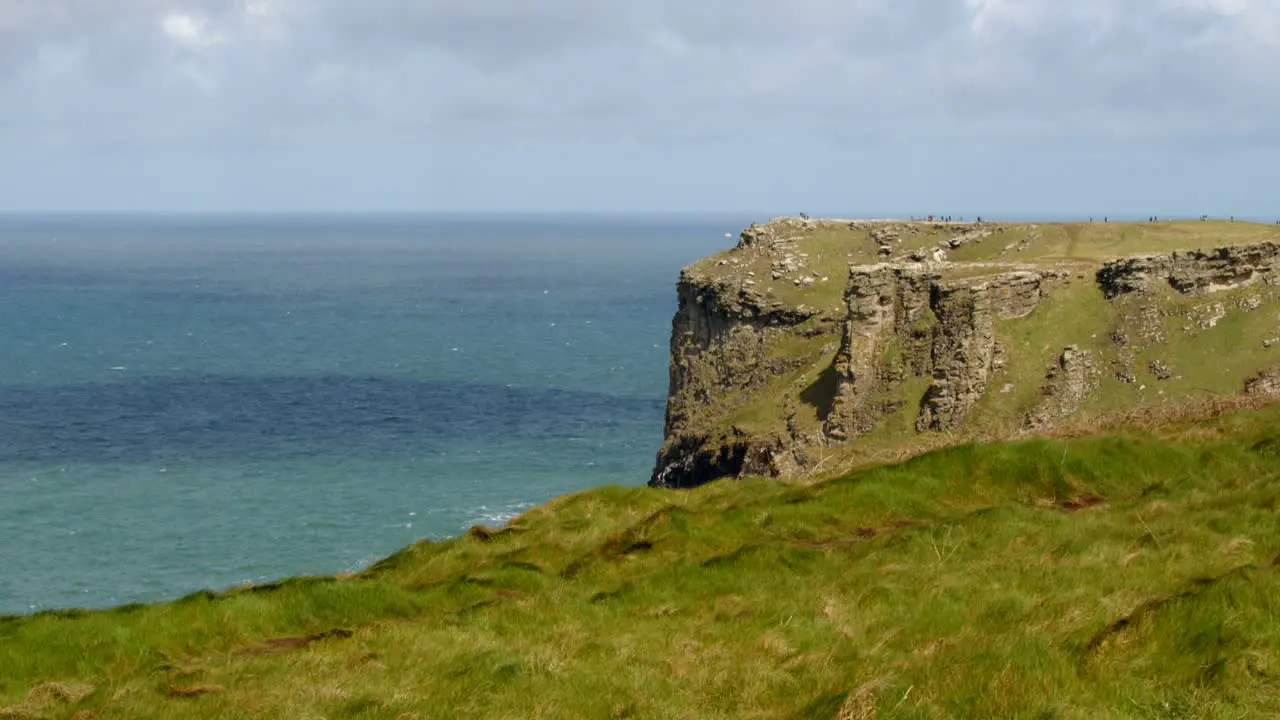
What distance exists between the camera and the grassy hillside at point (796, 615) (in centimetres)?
1159

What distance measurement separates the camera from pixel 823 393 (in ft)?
280

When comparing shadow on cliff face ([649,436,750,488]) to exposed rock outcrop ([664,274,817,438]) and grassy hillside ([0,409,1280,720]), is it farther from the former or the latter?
grassy hillside ([0,409,1280,720])

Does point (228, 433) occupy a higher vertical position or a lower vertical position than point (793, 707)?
lower

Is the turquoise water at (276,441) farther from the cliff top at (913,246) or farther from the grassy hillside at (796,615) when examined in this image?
the grassy hillside at (796,615)

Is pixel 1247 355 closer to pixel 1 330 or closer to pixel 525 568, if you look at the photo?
pixel 525 568

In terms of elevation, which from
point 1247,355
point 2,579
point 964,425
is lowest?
point 2,579

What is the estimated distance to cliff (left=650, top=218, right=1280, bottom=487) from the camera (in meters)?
74.6

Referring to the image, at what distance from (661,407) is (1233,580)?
115 m

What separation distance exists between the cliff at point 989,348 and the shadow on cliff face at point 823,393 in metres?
0.19

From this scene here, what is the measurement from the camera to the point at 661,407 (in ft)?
418

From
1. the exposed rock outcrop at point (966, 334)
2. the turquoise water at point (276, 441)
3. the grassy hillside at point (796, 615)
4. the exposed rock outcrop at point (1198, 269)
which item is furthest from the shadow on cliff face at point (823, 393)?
the grassy hillside at point (796, 615)

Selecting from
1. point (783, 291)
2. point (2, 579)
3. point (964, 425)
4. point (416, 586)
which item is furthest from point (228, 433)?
point (416, 586)

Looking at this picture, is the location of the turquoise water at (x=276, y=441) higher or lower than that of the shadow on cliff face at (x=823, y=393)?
lower

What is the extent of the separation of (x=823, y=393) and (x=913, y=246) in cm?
3060
